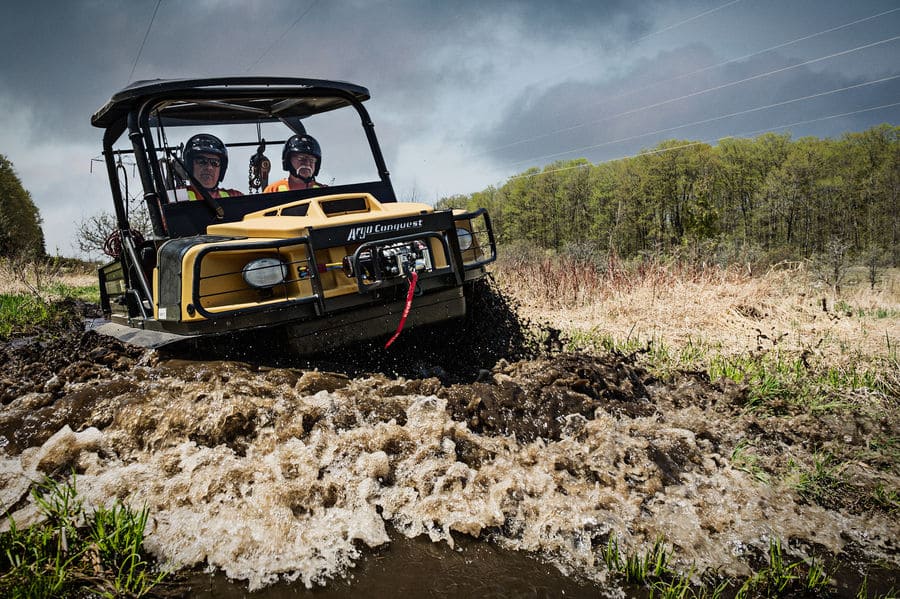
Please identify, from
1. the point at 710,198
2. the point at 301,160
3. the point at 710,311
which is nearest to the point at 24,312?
the point at 301,160

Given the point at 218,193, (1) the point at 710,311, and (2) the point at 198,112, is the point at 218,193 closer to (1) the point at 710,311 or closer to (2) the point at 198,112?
(2) the point at 198,112

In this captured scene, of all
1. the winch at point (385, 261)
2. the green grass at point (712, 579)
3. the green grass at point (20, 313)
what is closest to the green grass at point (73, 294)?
the green grass at point (20, 313)

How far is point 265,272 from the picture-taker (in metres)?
3.73

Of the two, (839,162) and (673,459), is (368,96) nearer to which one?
(673,459)

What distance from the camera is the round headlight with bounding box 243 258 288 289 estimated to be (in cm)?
367

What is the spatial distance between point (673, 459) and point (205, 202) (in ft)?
13.3

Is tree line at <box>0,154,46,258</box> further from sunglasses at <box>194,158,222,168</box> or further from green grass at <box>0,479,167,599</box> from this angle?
green grass at <box>0,479,167,599</box>

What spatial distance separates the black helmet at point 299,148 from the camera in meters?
5.63

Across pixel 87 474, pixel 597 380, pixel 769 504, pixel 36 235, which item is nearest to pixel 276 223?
pixel 87 474

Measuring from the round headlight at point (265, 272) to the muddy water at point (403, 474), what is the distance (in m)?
0.65

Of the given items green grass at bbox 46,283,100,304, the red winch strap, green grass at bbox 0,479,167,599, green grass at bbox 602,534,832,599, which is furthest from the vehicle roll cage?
green grass at bbox 46,283,100,304

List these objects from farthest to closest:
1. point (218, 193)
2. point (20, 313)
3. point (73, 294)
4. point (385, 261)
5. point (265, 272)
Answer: point (73, 294) < point (20, 313) < point (218, 193) < point (385, 261) < point (265, 272)

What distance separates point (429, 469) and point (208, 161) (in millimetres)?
3590

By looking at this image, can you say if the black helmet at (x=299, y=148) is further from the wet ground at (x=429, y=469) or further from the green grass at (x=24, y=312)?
the green grass at (x=24, y=312)
